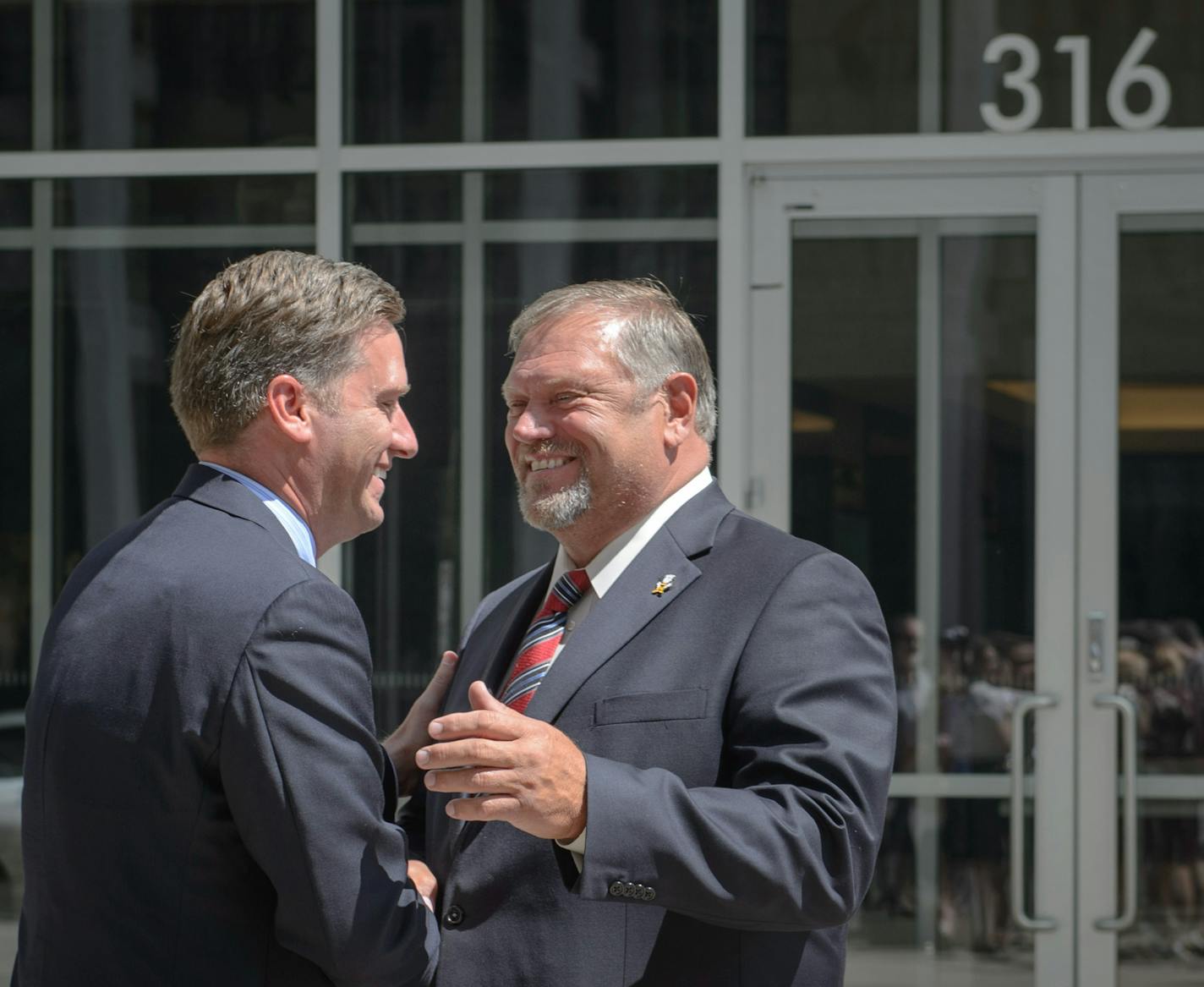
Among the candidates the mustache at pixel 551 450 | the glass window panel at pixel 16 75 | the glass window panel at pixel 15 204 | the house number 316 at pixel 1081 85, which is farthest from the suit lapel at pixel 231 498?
the glass window panel at pixel 16 75

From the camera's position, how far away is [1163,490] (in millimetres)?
4570

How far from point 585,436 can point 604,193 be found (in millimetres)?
2547

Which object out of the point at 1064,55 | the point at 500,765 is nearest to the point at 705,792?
the point at 500,765

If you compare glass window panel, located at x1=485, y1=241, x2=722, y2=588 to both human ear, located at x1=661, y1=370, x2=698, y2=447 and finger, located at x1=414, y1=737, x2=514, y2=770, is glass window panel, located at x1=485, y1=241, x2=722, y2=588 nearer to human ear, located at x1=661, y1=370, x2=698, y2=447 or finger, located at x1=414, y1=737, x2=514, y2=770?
human ear, located at x1=661, y1=370, x2=698, y2=447

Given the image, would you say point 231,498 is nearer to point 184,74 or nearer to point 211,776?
point 211,776

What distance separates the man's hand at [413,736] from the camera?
2498 mm

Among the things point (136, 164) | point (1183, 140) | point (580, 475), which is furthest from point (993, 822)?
point (136, 164)

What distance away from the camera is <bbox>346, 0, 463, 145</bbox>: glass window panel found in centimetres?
497

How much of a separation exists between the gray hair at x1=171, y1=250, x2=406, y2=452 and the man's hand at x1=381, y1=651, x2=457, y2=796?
65 cm

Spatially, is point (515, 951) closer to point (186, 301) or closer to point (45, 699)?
point (45, 699)

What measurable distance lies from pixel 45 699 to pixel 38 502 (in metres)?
3.45

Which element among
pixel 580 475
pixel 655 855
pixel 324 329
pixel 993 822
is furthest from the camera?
pixel 993 822

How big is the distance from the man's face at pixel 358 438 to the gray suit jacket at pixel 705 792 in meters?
0.38

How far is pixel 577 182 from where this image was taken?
4898 mm
